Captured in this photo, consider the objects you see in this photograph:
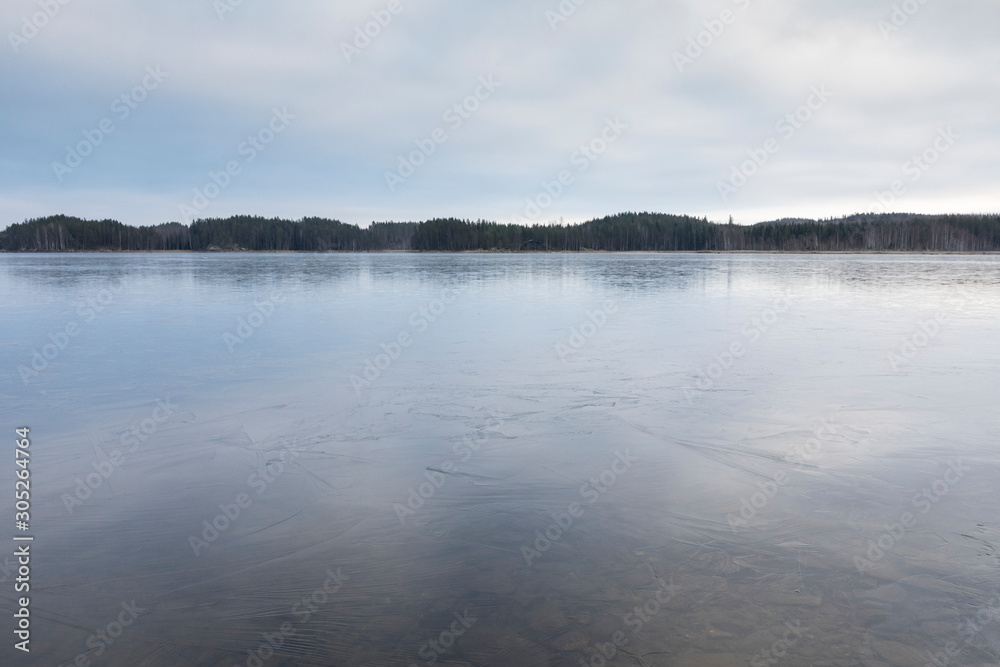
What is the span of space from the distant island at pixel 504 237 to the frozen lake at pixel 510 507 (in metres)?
120

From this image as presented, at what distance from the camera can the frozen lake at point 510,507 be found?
3.19 m

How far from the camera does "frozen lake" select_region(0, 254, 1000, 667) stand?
10.5 feet

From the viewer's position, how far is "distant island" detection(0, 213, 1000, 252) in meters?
120

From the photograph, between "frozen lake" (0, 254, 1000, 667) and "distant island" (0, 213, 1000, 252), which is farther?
"distant island" (0, 213, 1000, 252)

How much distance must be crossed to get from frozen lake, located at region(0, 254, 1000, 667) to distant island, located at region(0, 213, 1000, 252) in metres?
120

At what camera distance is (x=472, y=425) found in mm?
6715

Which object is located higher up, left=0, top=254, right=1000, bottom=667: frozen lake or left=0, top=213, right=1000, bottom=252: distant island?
left=0, top=213, right=1000, bottom=252: distant island

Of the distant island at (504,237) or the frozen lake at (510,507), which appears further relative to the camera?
the distant island at (504,237)

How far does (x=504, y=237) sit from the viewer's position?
13025 centimetres

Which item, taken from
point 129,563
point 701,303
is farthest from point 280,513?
point 701,303

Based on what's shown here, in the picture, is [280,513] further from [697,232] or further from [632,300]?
[697,232]

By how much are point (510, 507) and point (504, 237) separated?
127377mm

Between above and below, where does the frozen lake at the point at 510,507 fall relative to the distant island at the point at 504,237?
below

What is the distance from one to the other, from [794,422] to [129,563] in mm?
6192
